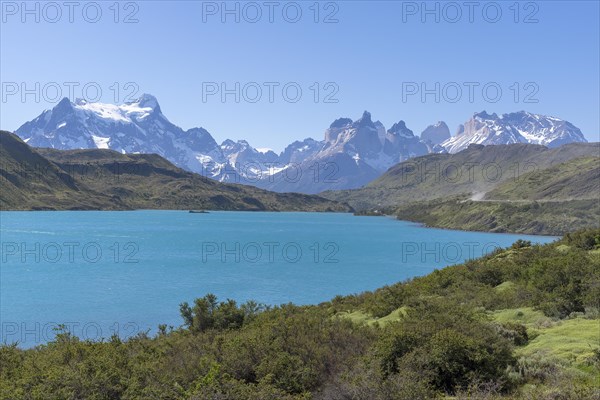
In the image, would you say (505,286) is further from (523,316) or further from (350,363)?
(350,363)

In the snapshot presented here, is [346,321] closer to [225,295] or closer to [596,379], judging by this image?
[596,379]

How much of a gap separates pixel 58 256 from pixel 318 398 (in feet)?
352

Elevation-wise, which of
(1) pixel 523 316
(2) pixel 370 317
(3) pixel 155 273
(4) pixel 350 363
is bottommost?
(3) pixel 155 273

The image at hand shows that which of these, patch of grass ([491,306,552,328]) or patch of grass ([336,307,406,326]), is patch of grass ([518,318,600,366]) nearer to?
patch of grass ([491,306,552,328])

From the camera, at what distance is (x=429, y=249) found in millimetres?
147125

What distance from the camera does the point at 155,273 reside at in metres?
88.6

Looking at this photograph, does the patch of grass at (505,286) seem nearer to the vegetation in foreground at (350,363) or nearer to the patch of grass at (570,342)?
the vegetation in foreground at (350,363)

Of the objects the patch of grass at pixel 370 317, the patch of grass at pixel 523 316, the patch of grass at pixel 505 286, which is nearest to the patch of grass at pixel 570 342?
the patch of grass at pixel 523 316

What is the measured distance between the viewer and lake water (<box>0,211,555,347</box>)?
5456 cm

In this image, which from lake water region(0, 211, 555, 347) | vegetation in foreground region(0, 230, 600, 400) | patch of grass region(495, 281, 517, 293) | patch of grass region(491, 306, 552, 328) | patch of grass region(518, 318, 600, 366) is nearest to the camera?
vegetation in foreground region(0, 230, 600, 400)

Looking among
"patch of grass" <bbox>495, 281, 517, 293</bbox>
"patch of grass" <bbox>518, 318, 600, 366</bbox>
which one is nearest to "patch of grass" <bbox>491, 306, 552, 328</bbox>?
"patch of grass" <bbox>518, 318, 600, 366</bbox>

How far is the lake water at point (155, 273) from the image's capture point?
5456 cm

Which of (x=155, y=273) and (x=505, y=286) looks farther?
(x=155, y=273)

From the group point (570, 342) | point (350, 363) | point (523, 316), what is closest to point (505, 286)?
point (523, 316)
